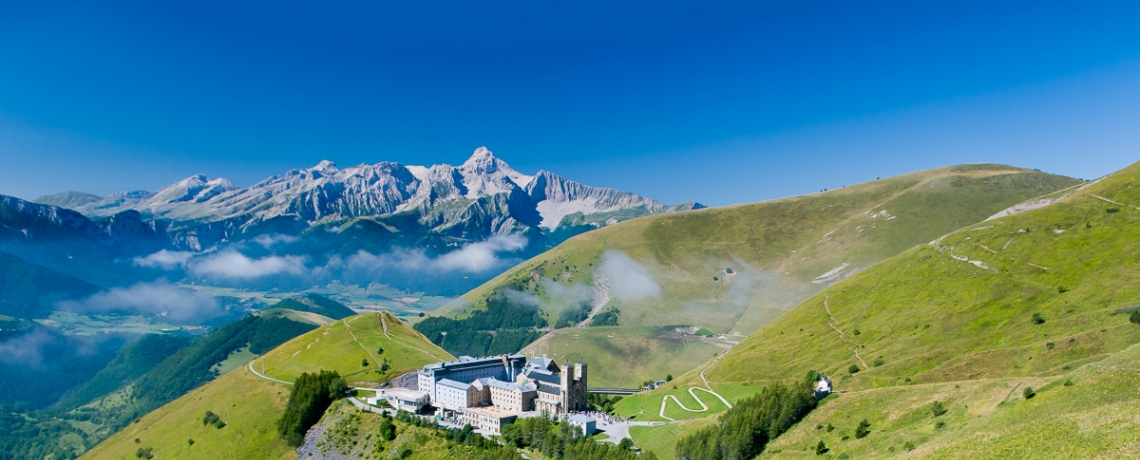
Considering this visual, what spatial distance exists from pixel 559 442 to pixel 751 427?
119ft

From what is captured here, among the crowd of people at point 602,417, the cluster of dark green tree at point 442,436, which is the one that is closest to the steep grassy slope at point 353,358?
the cluster of dark green tree at point 442,436

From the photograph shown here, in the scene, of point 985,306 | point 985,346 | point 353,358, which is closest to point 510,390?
point 353,358

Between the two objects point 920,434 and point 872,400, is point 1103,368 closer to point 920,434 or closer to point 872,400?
point 920,434

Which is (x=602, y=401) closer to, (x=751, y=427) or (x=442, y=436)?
(x=442, y=436)

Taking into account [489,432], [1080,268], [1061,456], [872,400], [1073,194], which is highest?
[1073,194]

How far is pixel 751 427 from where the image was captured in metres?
105

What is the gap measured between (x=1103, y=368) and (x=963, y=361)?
4033cm

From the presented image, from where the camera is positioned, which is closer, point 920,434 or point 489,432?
point 920,434

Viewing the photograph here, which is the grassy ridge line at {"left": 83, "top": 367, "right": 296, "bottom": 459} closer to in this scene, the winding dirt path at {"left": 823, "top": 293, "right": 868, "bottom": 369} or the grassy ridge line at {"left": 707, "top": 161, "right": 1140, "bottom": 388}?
the grassy ridge line at {"left": 707, "top": 161, "right": 1140, "bottom": 388}

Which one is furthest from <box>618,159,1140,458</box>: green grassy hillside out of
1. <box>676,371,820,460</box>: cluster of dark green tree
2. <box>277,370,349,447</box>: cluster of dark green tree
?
<box>277,370,349,447</box>: cluster of dark green tree

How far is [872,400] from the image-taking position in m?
104

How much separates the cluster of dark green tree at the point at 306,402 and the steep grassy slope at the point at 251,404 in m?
3.59

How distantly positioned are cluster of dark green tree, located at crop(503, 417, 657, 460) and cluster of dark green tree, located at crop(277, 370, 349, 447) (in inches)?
2015

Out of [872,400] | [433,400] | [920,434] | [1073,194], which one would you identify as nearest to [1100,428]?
[920,434]
